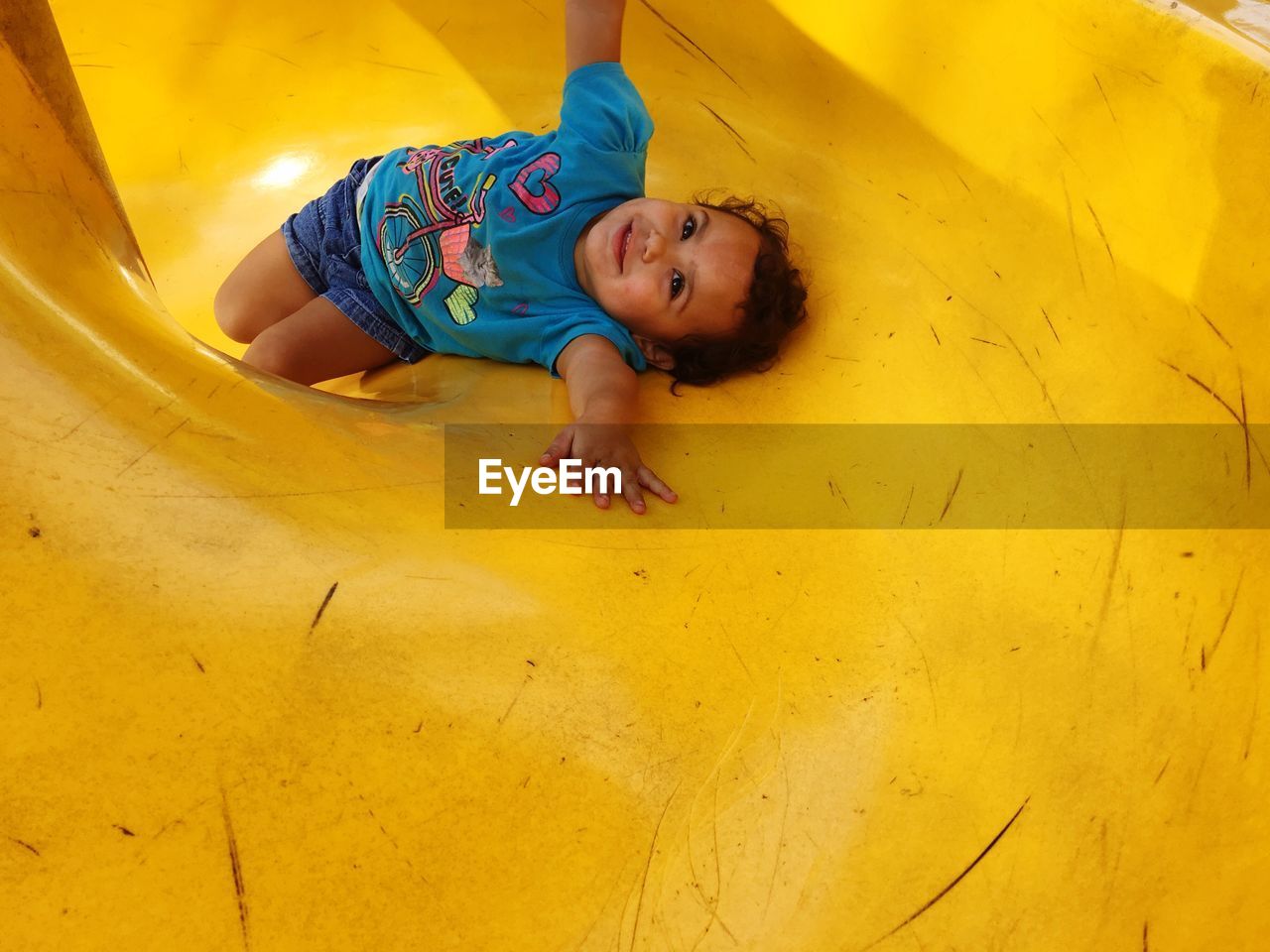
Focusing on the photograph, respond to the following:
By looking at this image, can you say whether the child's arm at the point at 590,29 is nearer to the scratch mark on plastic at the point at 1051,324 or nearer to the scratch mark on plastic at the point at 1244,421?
the scratch mark on plastic at the point at 1051,324

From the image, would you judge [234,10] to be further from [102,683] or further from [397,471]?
[102,683]

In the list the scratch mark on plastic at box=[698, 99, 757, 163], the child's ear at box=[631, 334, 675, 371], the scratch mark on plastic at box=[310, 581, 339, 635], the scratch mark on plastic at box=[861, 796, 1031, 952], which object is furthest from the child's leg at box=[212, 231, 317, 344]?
the scratch mark on plastic at box=[861, 796, 1031, 952]

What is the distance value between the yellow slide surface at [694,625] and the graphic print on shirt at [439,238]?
12 centimetres

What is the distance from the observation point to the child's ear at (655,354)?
34.5 inches

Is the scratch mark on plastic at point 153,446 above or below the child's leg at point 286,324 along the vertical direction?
above

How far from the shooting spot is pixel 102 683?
1.51 ft

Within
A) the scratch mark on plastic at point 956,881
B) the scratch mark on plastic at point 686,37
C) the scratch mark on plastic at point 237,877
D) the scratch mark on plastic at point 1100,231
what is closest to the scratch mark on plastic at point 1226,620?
the scratch mark on plastic at point 956,881

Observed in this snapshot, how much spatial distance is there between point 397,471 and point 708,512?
0.20 meters

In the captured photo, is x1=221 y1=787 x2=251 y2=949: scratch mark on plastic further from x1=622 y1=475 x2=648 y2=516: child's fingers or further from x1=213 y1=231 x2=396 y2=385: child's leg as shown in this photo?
x1=213 y1=231 x2=396 y2=385: child's leg

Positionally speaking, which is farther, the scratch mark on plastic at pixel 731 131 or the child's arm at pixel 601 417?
the scratch mark on plastic at pixel 731 131

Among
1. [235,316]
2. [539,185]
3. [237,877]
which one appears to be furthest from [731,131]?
[237,877]

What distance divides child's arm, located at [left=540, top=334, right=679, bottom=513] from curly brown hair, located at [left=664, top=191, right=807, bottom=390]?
0.06 meters

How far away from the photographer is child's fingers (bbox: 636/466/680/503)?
2.28 ft

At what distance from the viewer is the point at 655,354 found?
0.88 m
